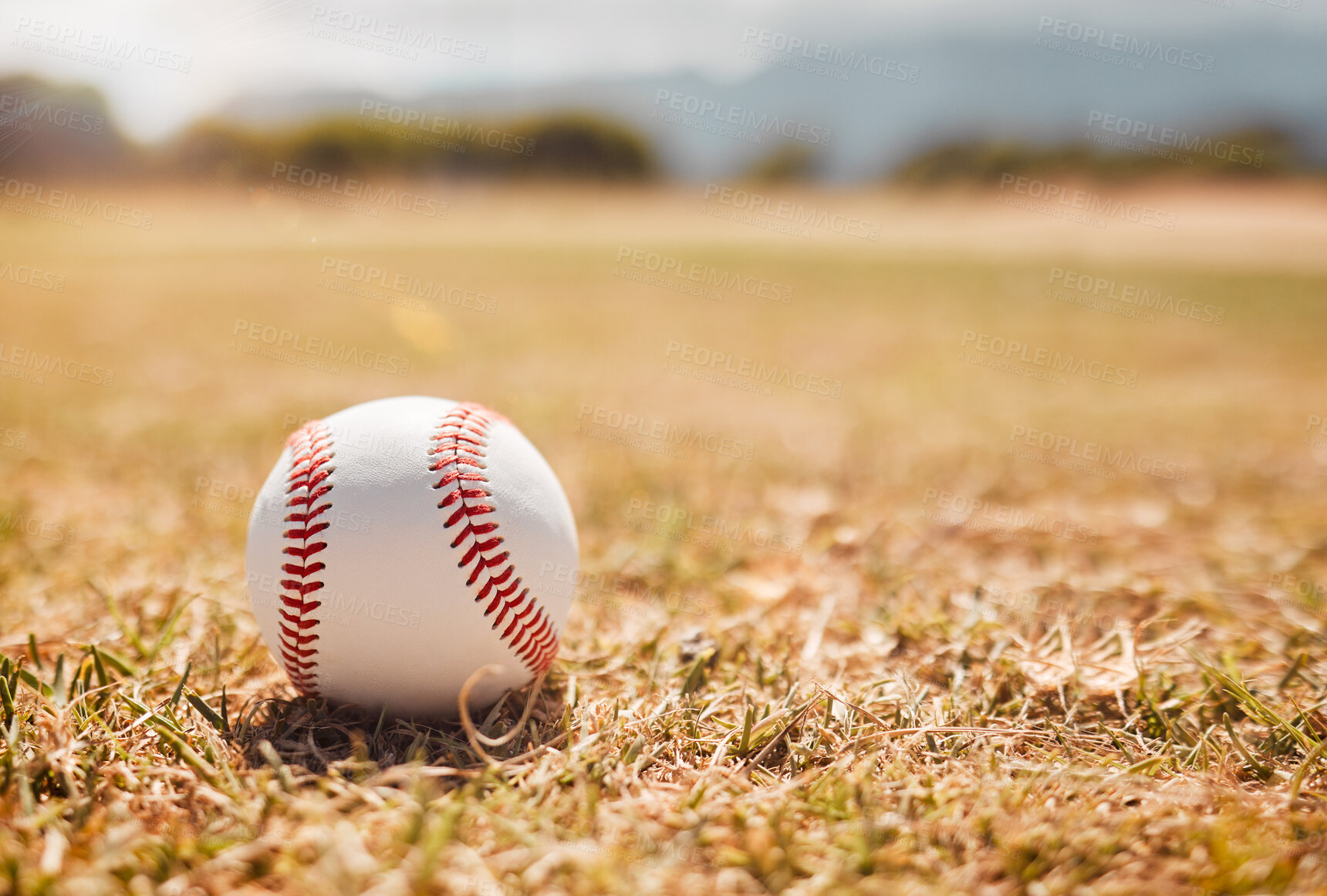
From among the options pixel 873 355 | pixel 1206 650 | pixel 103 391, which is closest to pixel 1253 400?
pixel 873 355

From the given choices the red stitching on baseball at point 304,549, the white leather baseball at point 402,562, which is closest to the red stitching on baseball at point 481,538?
the white leather baseball at point 402,562

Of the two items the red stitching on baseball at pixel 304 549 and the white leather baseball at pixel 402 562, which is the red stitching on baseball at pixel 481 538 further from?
the red stitching on baseball at pixel 304 549

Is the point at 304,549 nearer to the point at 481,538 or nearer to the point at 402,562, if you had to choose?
the point at 402,562

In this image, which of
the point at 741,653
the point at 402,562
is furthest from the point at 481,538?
the point at 741,653

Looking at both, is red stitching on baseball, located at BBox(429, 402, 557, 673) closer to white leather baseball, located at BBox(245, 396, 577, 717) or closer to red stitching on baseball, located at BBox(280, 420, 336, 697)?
white leather baseball, located at BBox(245, 396, 577, 717)

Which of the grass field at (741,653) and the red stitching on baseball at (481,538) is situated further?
the red stitching on baseball at (481,538)

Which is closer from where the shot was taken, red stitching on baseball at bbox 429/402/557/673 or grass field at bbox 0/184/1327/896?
grass field at bbox 0/184/1327/896

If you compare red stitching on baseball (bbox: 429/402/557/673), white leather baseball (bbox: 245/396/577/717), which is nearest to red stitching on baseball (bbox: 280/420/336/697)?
white leather baseball (bbox: 245/396/577/717)
